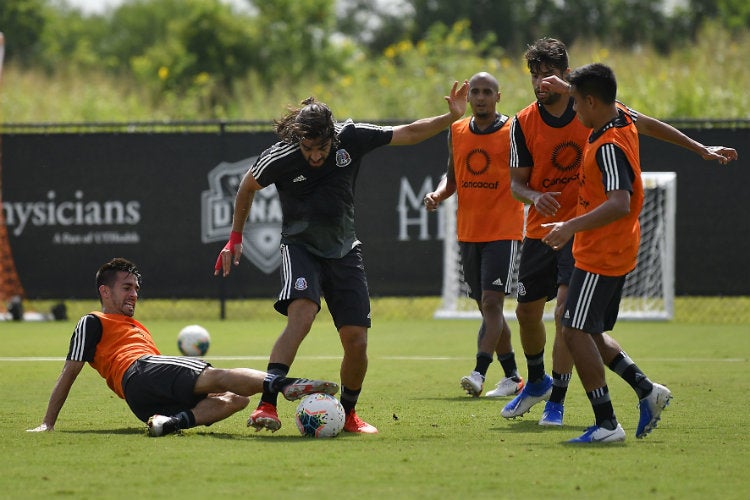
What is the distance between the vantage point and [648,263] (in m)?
16.6

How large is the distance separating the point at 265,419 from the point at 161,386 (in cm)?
67

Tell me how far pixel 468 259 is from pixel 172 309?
8.99 meters

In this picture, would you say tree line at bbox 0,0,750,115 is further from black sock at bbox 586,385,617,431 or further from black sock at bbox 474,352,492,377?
black sock at bbox 586,385,617,431

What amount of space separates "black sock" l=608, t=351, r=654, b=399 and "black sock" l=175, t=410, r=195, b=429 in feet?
7.93

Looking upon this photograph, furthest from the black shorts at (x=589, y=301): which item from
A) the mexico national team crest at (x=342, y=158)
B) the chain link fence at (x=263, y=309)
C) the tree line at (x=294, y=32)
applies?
the tree line at (x=294, y=32)

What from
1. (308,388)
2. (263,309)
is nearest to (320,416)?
(308,388)

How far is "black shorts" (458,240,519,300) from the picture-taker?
9.49 meters

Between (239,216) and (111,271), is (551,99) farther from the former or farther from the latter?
(111,271)

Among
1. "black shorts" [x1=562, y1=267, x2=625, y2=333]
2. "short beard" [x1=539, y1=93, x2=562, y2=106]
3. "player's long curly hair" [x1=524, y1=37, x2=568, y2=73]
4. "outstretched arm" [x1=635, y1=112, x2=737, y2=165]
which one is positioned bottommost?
"black shorts" [x1=562, y1=267, x2=625, y2=333]

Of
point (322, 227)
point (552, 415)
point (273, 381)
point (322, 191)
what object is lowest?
point (552, 415)

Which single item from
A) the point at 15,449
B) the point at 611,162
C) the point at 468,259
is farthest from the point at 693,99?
the point at 15,449

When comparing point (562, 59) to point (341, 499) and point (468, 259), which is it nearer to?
point (468, 259)

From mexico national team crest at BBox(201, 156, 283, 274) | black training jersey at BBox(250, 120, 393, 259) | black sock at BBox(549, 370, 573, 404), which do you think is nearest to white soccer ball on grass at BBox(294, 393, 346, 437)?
black training jersey at BBox(250, 120, 393, 259)

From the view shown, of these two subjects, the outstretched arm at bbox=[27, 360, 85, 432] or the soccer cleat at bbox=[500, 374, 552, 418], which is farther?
the soccer cleat at bbox=[500, 374, 552, 418]
